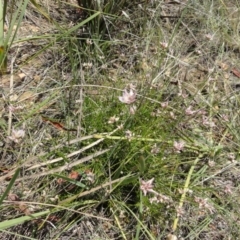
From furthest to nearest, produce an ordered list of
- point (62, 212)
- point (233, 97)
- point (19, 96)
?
1. point (233, 97)
2. point (19, 96)
3. point (62, 212)

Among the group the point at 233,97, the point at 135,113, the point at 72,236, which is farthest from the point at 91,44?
the point at 72,236

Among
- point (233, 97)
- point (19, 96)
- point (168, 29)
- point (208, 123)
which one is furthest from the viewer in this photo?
point (168, 29)

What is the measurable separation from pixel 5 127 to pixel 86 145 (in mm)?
255

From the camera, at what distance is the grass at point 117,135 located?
3.82 feet

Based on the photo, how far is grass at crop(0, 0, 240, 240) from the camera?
1.17 m

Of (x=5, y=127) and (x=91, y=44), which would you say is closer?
(x=5, y=127)

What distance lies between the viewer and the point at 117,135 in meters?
1.24

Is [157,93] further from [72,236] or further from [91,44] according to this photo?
[72,236]

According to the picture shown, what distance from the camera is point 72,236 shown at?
3.91 ft

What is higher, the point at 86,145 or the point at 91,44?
the point at 91,44

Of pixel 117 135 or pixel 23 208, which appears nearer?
pixel 23 208

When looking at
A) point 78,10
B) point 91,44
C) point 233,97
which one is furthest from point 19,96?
point 233,97

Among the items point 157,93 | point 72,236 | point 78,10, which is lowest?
point 72,236

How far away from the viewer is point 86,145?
124cm
